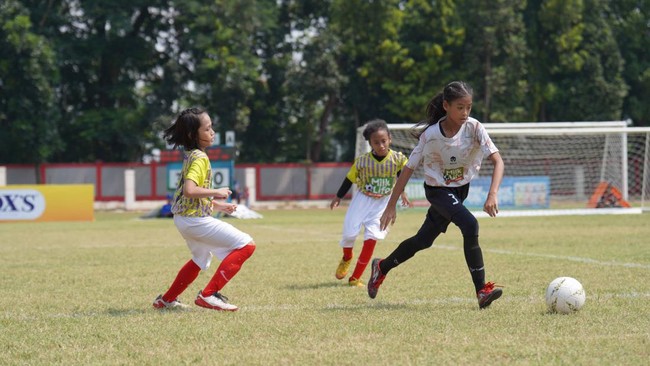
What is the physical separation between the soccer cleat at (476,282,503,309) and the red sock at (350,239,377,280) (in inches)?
93.3

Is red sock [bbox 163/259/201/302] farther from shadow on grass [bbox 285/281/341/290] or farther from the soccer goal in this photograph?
the soccer goal

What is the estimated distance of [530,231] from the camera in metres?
18.2

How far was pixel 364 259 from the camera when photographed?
9.05 m

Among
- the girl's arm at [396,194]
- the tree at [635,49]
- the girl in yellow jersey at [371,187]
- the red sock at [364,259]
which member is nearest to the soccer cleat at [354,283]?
the red sock at [364,259]

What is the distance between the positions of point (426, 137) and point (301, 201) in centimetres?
3902

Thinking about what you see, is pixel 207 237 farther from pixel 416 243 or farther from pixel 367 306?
pixel 416 243

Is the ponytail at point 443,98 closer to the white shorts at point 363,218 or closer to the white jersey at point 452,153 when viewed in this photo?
the white jersey at point 452,153

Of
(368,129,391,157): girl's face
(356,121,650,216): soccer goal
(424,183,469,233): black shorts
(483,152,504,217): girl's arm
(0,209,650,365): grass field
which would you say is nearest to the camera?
(0,209,650,365): grass field

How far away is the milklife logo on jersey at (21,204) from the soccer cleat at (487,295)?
23295mm

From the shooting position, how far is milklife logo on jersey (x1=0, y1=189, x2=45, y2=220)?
2752 cm

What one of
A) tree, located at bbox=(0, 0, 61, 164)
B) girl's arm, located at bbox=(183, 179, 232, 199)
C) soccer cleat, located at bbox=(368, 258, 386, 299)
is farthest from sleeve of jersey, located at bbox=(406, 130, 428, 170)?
tree, located at bbox=(0, 0, 61, 164)

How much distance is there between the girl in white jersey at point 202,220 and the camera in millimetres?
6812

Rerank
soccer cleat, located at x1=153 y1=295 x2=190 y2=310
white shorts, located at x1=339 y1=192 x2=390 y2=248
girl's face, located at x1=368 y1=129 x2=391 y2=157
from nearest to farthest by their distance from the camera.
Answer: soccer cleat, located at x1=153 y1=295 x2=190 y2=310
girl's face, located at x1=368 y1=129 x2=391 y2=157
white shorts, located at x1=339 y1=192 x2=390 y2=248

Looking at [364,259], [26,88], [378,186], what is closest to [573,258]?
[378,186]
